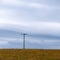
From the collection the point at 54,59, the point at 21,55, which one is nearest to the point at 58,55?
the point at 54,59

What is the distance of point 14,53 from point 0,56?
0.85 ft

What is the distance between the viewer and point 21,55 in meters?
4.16

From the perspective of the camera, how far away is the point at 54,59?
4109mm

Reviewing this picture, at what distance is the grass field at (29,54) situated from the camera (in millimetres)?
4121

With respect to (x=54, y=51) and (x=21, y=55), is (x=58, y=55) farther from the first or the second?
(x=21, y=55)

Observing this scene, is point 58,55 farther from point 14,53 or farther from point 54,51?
point 14,53

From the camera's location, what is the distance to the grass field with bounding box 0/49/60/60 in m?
4.12

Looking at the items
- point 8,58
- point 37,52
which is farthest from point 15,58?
point 37,52

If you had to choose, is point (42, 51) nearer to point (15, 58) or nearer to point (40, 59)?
point (40, 59)

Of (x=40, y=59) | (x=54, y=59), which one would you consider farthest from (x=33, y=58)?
(x=54, y=59)

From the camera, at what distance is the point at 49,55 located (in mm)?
4176

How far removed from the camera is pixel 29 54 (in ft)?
13.7

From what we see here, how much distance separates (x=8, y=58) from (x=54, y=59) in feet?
2.68

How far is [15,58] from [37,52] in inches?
17.1
